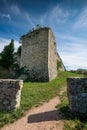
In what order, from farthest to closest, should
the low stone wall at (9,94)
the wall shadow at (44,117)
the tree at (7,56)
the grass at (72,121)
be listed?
1. the tree at (7,56)
2. the low stone wall at (9,94)
3. the wall shadow at (44,117)
4. the grass at (72,121)

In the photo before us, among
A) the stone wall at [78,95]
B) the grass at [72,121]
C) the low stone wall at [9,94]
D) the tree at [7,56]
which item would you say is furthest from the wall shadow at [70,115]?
the tree at [7,56]

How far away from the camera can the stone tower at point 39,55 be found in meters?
17.6

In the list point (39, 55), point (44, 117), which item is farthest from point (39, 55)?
point (44, 117)

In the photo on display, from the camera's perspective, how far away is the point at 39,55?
60.5 feet

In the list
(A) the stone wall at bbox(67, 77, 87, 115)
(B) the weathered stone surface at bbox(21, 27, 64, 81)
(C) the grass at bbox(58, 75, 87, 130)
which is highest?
(B) the weathered stone surface at bbox(21, 27, 64, 81)

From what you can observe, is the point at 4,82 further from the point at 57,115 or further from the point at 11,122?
the point at 57,115

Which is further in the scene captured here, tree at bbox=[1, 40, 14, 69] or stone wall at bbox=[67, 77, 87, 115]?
tree at bbox=[1, 40, 14, 69]

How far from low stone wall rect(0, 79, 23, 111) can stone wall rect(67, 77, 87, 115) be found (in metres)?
3.03

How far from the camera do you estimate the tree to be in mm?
26172

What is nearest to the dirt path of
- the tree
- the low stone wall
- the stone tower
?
the low stone wall

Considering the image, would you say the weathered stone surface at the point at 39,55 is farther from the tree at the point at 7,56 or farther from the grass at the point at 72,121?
the grass at the point at 72,121

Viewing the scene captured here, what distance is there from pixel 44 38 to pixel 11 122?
13.3 m

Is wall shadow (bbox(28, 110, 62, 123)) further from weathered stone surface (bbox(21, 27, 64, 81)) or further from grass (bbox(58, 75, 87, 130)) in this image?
weathered stone surface (bbox(21, 27, 64, 81))

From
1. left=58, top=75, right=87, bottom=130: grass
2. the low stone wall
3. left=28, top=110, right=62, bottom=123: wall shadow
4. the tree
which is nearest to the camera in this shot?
left=58, top=75, right=87, bottom=130: grass
